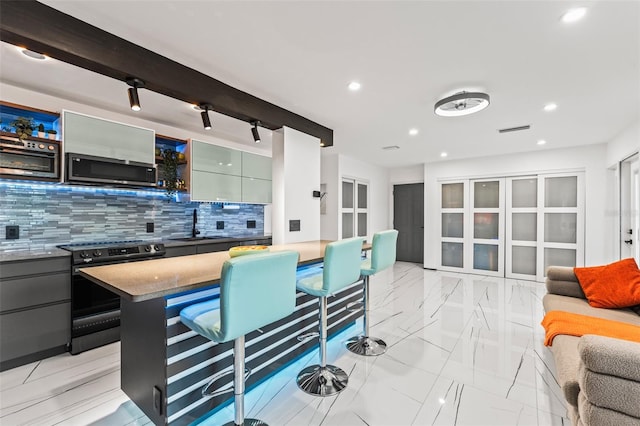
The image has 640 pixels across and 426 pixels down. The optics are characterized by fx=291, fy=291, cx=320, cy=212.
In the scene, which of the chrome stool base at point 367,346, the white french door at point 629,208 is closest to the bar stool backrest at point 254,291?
the chrome stool base at point 367,346

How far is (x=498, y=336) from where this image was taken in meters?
3.02

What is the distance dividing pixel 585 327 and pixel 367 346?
1.62 metres

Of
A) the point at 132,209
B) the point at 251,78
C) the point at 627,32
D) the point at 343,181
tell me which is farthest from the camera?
the point at 343,181

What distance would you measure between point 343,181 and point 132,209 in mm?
3777

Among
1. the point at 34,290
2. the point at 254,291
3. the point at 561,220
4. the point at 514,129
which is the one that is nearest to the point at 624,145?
the point at 514,129

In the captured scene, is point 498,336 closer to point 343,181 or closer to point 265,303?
point 265,303

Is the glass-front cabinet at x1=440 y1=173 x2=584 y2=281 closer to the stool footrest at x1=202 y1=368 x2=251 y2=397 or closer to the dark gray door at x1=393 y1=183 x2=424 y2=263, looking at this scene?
the dark gray door at x1=393 y1=183 x2=424 y2=263

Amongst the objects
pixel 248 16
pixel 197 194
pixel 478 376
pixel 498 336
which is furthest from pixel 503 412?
pixel 197 194

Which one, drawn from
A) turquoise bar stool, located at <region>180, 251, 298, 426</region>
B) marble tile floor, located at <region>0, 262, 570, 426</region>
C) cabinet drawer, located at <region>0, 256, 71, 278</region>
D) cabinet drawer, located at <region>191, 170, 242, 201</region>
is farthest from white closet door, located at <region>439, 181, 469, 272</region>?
cabinet drawer, located at <region>0, 256, 71, 278</region>

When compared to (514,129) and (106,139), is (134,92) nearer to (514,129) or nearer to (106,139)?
(106,139)

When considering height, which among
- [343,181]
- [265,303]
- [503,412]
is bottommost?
[503,412]

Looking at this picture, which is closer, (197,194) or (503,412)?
(503,412)

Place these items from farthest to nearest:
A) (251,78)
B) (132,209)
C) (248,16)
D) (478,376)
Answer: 1. (132,209)
2. (251,78)
3. (478,376)
4. (248,16)

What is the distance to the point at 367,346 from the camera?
2.71 metres
